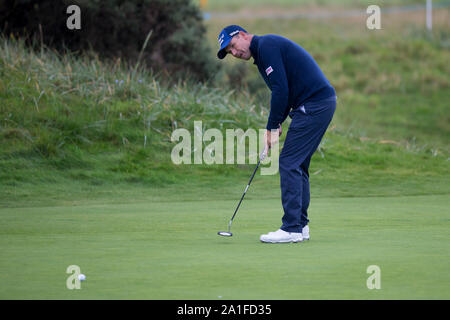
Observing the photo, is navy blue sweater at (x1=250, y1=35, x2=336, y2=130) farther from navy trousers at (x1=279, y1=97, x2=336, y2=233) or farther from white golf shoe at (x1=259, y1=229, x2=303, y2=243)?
white golf shoe at (x1=259, y1=229, x2=303, y2=243)

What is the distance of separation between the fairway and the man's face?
5.57ft

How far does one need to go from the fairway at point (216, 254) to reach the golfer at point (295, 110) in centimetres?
35

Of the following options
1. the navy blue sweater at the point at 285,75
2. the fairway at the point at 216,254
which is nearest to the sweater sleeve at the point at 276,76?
the navy blue sweater at the point at 285,75

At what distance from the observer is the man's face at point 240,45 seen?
273 inches

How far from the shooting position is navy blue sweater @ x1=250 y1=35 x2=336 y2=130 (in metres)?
6.80

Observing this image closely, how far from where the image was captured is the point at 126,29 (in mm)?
19375

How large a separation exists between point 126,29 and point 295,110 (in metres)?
13.0

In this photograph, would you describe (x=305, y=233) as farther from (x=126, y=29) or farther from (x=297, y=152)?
(x=126, y=29)

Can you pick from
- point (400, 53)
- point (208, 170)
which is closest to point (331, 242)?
point (208, 170)

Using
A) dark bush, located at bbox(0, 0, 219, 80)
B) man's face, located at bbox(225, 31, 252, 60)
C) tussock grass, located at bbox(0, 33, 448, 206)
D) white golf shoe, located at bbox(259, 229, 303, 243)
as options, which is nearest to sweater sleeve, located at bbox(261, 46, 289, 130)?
man's face, located at bbox(225, 31, 252, 60)

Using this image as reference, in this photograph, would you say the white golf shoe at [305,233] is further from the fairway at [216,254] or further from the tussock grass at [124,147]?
the tussock grass at [124,147]
